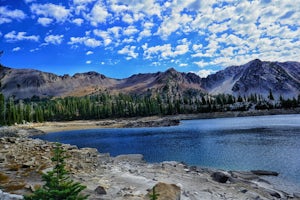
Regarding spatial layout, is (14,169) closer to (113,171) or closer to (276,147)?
(113,171)

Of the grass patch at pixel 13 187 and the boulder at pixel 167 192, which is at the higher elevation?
the grass patch at pixel 13 187

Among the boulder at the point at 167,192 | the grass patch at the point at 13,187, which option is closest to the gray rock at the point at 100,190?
A: the boulder at the point at 167,192

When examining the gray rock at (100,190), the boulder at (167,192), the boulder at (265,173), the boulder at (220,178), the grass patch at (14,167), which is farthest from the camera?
the boulder at (265,173)

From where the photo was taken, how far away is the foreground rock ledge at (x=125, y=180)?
1969 centimetres

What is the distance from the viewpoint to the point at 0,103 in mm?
125188

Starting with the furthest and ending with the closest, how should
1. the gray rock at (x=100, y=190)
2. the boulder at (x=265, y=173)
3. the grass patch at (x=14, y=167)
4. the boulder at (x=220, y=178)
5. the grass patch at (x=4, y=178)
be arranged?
the boulder at (x=265, y=173)
the boulder at (x=220, y=178)
the grass patch at (x=14, y=167)
the grass patch at (x=4, y=178)
the gray rock at (x=100, y=190)

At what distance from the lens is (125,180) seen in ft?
79.7

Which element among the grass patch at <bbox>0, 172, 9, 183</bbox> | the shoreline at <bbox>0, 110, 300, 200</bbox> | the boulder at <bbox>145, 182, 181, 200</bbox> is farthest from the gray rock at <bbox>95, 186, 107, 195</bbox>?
the grass patch at <bbox>0, 172, 9, 183</bbox>

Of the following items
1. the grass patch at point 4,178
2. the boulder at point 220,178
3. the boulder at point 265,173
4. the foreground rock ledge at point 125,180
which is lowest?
the boulder at point 265,173

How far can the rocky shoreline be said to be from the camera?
1962cm

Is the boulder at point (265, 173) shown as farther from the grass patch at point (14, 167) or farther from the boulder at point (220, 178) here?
the grass patch at point (14, 167)

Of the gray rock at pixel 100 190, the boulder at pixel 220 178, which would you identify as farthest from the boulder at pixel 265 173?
the gray rock at pixel 100 190

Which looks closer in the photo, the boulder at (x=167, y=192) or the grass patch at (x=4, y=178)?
the boulder at (x=167, y=192)

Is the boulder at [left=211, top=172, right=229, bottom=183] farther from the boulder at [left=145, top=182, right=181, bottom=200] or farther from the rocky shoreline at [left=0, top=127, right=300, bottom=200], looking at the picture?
the boulder at [left=145, top=182, right=181, bottom=200]
